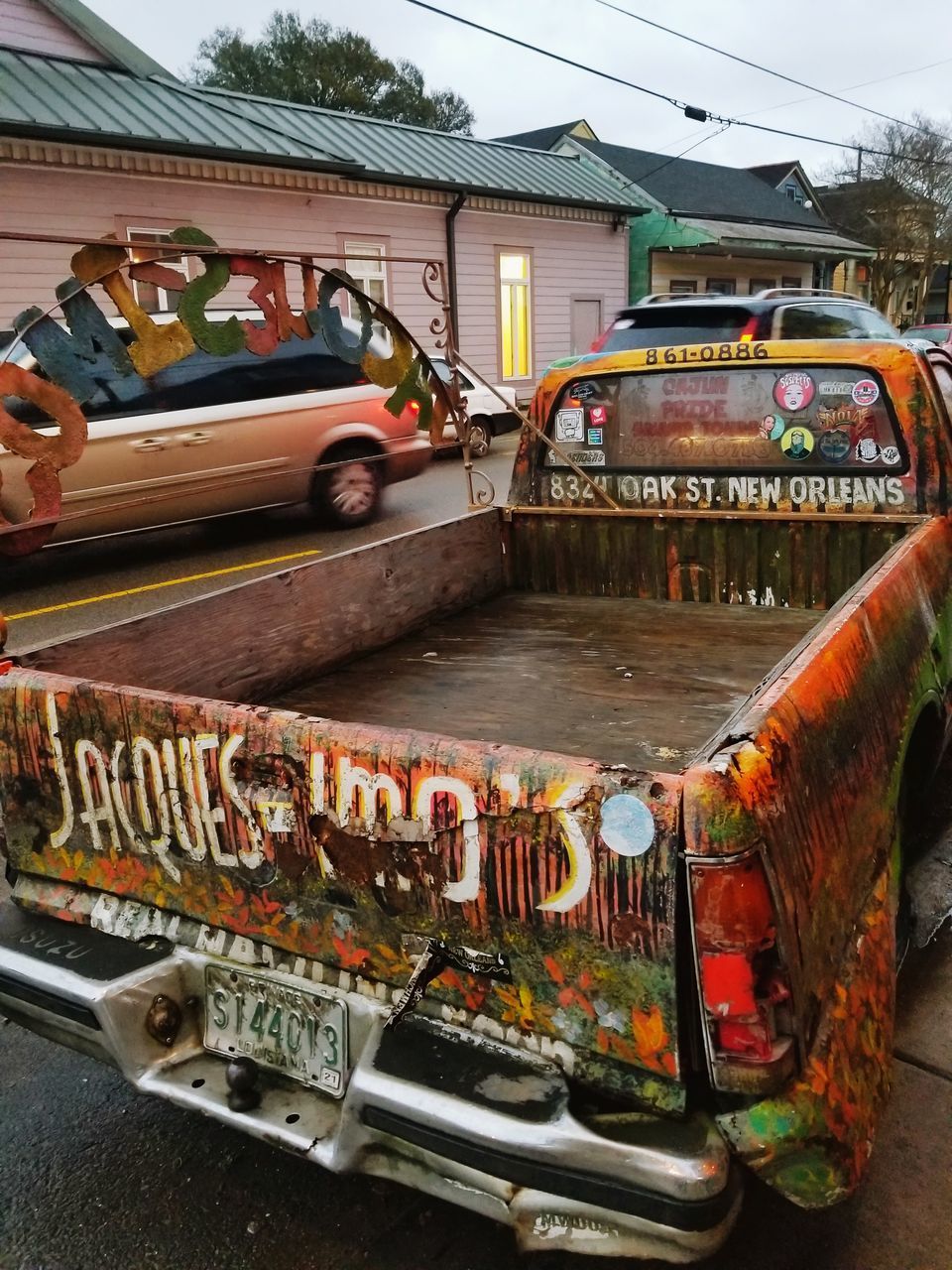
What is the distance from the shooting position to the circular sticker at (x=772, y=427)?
391 centimetres

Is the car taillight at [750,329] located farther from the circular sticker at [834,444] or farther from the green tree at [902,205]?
the green tree at [902,205]

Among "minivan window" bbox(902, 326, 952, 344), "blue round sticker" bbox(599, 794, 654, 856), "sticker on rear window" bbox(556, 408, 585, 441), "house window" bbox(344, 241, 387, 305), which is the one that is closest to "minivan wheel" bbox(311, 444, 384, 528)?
"sticker on rear window" bbox(556, 408, 585, 441)

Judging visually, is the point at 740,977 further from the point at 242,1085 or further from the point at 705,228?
the point at 705,228

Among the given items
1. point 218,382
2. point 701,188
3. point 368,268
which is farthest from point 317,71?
point 218,382

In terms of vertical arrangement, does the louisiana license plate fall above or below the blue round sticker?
below

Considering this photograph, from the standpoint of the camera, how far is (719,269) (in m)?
24.6

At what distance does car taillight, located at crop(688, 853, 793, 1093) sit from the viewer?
153 cm

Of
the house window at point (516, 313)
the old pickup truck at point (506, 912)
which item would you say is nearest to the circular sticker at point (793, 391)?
the old pickup truck at point (506, 912)

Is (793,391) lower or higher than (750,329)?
lower

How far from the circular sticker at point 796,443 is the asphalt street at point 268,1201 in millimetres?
1962

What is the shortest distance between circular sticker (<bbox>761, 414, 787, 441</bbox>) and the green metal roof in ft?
33.3

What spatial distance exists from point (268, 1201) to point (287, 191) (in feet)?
46.5

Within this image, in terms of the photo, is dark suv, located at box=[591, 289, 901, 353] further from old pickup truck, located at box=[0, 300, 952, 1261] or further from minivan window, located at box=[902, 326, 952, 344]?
minivan window, located at box=[902, 326, 952, 344]

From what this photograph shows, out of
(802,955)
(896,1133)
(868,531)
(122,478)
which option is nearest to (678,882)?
(802,955)
